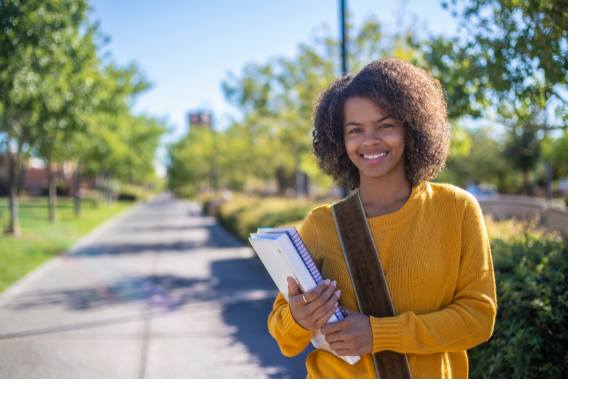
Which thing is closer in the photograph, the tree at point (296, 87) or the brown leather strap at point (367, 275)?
the brown leather strap at point (367, 275)

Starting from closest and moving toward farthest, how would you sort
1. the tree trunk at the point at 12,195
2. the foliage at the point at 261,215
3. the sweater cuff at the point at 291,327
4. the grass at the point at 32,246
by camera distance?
the sweater cuff at the point at 291,327 < the grass at the point at 32,246 < the foliage at the point at 261,215 < the tree trunk at the point at 12,195

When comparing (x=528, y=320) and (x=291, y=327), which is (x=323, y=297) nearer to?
(x=291, y=327)

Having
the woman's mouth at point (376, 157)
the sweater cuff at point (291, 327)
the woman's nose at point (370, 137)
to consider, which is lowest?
the sweater cuff at point (291, 327)

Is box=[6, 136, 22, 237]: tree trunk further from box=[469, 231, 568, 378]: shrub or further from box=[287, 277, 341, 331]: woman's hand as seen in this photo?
box=[287, 277, 341, 331]: woman's hand

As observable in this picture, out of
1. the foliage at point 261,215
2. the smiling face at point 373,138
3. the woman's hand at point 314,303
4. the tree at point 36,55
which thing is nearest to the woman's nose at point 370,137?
the smiling face at point 373,138

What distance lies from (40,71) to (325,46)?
654 centimetres

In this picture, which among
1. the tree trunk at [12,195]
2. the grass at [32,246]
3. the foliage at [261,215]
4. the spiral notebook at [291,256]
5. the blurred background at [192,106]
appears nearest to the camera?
the spiral notebook at [291,256]

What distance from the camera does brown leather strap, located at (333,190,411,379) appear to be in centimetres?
165

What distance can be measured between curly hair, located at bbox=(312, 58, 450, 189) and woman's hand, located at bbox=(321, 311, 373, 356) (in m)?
0.45

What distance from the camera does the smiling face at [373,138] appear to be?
Result: 5.57 feet

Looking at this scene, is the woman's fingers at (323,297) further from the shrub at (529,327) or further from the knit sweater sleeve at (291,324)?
the shrub at (529,327)

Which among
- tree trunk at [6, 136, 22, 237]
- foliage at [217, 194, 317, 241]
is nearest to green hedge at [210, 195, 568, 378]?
foliage at [217, 194, 317, 241]

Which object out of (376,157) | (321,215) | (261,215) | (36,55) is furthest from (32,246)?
(376,157)
